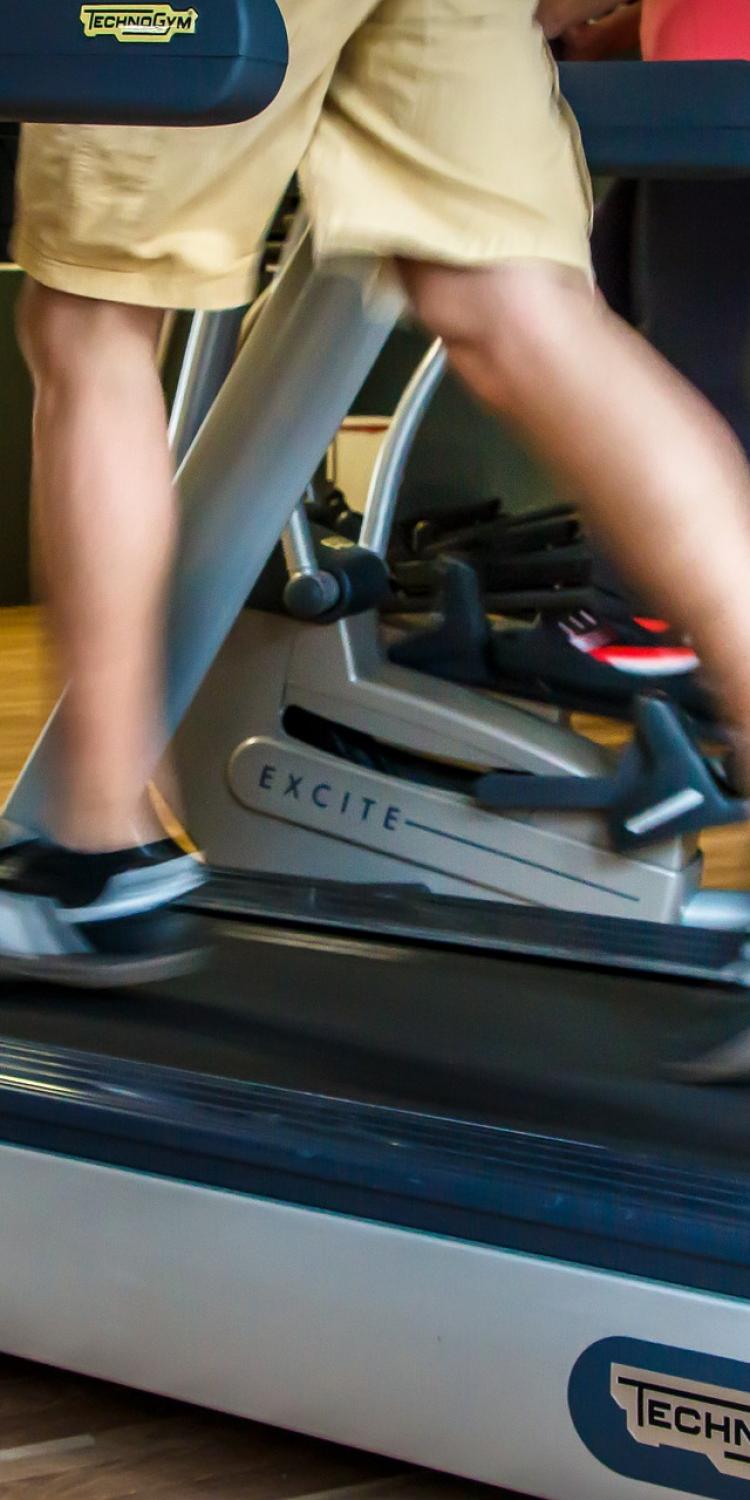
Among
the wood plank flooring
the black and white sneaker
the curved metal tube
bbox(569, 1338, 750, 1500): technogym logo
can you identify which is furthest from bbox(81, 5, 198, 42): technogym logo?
the curved metal tube

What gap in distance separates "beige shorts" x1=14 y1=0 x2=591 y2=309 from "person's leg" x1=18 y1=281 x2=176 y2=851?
51 millimetres

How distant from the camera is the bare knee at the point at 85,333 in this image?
1058 mm

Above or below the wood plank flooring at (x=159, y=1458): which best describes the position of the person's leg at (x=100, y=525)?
above

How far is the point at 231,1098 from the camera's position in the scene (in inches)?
37.6

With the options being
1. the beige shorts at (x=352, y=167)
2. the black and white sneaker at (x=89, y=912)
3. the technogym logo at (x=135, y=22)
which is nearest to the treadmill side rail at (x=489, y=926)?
the black and white sneaker at (x=89, y=912)

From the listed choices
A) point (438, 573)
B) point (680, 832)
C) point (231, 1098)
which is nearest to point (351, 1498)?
point (231, 1098)

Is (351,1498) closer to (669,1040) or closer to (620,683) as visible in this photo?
(669,1040)

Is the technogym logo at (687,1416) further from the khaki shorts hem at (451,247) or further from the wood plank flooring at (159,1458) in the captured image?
the khaki shorts hem at (451,247)

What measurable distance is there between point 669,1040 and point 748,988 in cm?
12

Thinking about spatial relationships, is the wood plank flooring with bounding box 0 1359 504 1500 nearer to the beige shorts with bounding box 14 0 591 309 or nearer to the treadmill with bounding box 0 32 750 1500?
the treadmill with bounding box 0 32 750 1500

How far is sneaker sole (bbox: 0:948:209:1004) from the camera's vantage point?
112 cm

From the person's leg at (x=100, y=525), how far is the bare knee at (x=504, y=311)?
214 millimetres

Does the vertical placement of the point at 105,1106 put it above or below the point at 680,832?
above

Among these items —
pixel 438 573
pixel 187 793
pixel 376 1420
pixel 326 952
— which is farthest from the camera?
pixel 438 573
